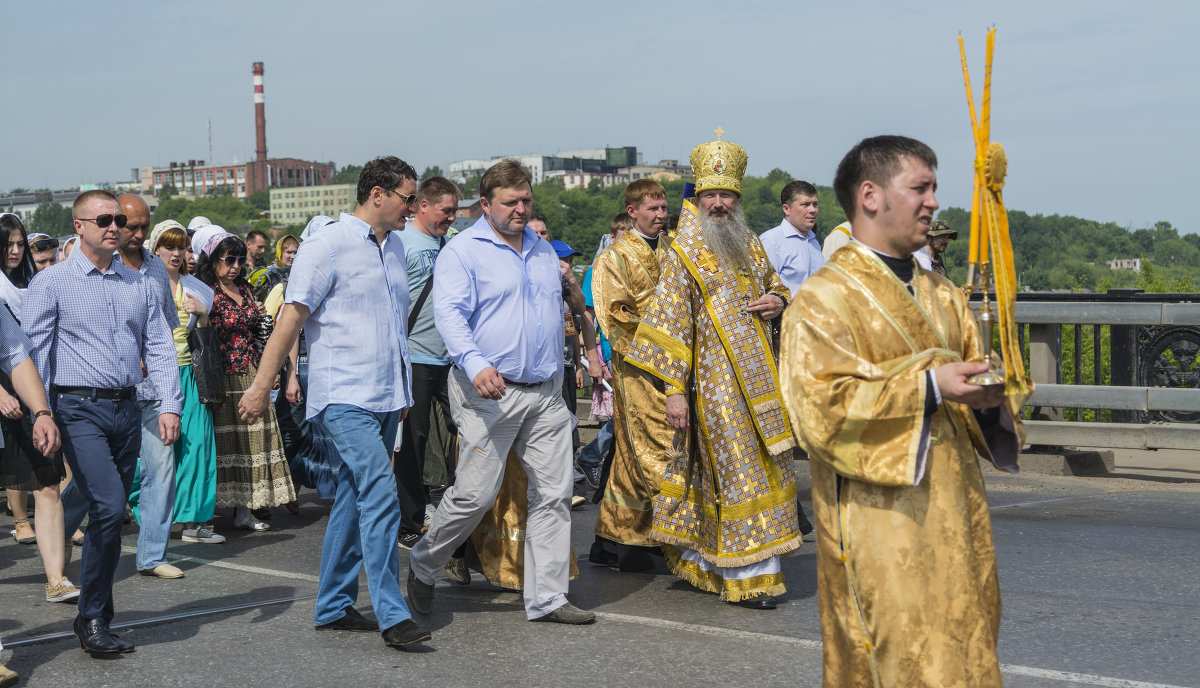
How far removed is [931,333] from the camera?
347cm

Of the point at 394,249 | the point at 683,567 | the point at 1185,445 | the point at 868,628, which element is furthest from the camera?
the point at 1185,445

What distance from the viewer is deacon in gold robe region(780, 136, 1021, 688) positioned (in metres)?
3.32

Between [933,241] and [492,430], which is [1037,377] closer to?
[933,241]

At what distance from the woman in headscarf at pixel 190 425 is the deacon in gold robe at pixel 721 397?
10.2 ft

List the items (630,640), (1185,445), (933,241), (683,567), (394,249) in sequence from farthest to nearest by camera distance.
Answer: (1185,445) → (933,241) → (683,567) → (394,249) → (630,640)

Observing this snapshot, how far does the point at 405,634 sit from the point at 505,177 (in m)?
2.03

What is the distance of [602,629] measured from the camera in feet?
19.0

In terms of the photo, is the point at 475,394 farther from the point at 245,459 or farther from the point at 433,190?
the point at 245,459

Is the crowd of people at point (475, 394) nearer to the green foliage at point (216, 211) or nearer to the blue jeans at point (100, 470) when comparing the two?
the blue jeans at point (100, 470)

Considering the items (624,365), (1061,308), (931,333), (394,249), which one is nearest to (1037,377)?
(1061,308)

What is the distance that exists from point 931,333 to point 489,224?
2986mm

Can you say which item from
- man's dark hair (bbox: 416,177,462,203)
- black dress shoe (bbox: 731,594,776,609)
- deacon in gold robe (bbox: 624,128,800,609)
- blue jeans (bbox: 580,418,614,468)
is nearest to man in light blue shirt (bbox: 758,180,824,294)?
blue jeans (bbox: 580,418,614,468)

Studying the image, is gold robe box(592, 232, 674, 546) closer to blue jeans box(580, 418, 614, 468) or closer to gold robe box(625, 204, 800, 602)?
gold robe box(625, 204, 800, 602)

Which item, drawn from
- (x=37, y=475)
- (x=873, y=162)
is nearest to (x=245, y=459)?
(x=37, y=475)
